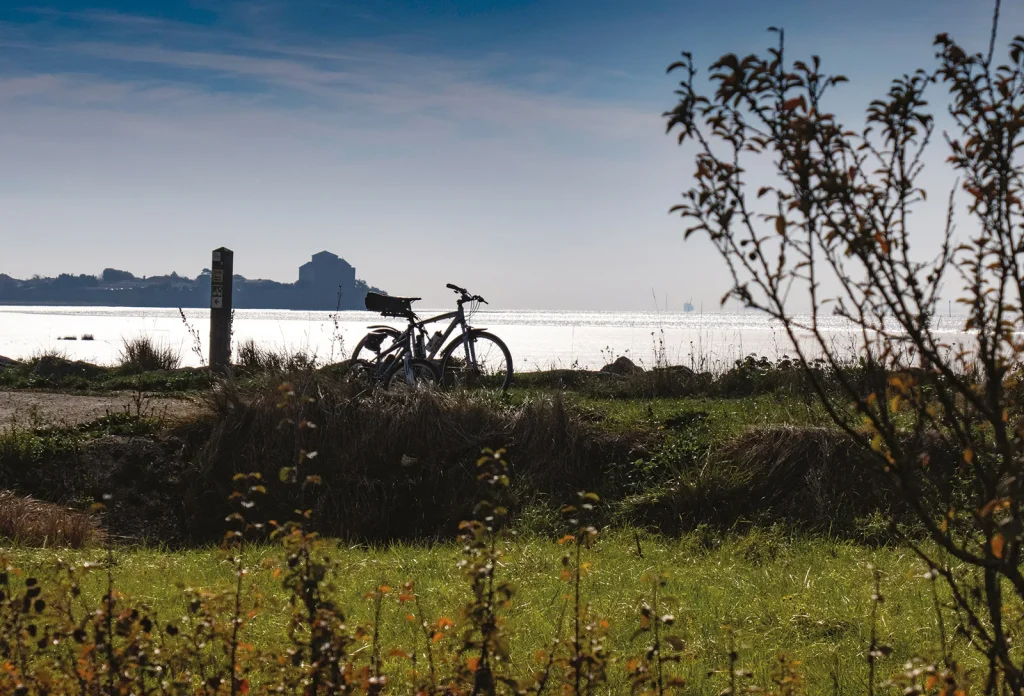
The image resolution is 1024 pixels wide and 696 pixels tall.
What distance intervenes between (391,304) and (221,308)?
153 inches

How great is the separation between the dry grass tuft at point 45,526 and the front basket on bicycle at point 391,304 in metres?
4.56

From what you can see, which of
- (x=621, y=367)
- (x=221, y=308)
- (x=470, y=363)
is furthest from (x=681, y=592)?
(x=221, y=308)

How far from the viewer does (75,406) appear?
403 inches

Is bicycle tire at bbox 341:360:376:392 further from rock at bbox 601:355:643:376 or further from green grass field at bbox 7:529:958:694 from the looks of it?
rock at bbox 601:355:643:376

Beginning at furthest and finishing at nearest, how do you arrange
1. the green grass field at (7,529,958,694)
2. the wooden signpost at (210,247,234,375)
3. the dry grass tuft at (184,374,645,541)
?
the wooden signpost at (210,247,234,375)
the dry grass tuft at (184,374,645,541)
the green grass field at (7,529,958,694)

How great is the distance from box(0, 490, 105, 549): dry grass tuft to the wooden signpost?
620cm

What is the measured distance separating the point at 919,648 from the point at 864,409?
2194 mm

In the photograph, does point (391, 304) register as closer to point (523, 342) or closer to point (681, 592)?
point (681, 592)

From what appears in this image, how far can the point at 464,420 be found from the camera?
8.10 metres

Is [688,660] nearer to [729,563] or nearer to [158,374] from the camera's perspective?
[729,563]

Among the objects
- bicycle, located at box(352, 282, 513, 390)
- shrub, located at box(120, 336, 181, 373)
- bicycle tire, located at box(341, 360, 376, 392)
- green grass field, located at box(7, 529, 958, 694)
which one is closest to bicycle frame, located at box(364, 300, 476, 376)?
bicycle, located at box(352, 282, 513, 390)

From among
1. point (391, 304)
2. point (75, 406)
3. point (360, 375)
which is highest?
point (391, 304)

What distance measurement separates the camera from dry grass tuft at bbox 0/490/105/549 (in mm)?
6059

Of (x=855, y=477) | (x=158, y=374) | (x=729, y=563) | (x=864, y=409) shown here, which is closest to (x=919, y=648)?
(x=729, y=563)
